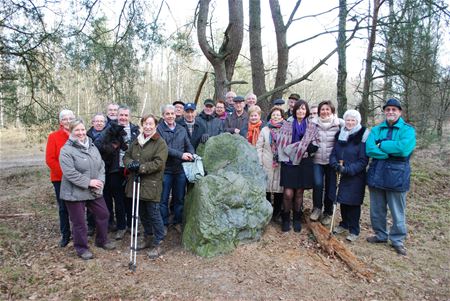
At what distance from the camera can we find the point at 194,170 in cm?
547

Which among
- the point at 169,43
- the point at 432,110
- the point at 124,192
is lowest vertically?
the point at 124,192

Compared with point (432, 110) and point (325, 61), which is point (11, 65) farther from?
point (432, 110)

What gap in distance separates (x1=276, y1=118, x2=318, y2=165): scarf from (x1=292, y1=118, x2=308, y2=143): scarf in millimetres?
34

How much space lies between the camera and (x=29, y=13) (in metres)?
7.59

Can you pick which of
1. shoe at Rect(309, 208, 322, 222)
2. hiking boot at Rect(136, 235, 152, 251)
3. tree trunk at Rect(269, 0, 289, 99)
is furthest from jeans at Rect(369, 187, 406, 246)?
tree trunk at Rect(269, 0, 289, 99)

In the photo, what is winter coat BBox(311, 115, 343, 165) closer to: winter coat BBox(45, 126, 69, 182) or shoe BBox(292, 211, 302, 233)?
shoe BBox(292, 211, 302, 233)

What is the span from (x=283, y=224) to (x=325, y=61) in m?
4.35

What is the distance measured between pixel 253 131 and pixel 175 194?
170cm

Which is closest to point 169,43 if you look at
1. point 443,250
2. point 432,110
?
point 443,250

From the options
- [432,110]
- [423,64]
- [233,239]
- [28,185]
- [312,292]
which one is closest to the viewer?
[312,292]

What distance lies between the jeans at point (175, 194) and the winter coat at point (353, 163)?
2392mm

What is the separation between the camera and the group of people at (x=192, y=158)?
489 centimetres

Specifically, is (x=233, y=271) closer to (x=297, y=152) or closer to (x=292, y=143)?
(x=297, y=152)

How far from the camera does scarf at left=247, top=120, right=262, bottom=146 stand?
6023mm
